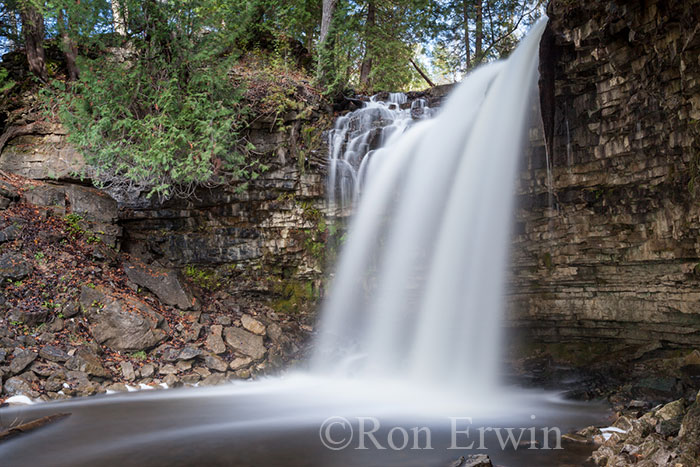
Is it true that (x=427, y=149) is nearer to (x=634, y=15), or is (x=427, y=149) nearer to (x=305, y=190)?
(x=305, y=190)

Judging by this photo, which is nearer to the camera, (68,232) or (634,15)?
(634,15)

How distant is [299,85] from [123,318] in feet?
22.3

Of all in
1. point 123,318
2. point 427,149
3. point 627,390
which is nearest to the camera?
point 627,390

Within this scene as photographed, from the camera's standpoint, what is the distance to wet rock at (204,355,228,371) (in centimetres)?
864

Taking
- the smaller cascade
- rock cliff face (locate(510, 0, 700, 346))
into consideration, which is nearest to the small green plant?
the smaller cascade

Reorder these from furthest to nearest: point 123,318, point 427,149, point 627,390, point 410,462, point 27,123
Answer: point 27,123
point 427,149
point 123,318
point 627,390
point 410,462

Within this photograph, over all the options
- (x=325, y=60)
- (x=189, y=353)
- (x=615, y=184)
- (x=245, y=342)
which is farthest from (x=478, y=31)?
(x=189, y=353)

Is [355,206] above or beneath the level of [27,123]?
beneath

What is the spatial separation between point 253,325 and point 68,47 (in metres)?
7.74

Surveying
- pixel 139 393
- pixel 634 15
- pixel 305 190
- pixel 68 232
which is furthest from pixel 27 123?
pixel 634 15

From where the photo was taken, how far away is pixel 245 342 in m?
9.36

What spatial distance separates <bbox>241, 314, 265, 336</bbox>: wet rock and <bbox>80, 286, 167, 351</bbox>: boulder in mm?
1678

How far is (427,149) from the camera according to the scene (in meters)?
9.91

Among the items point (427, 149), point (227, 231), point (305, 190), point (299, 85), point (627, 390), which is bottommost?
point (627, 390)
